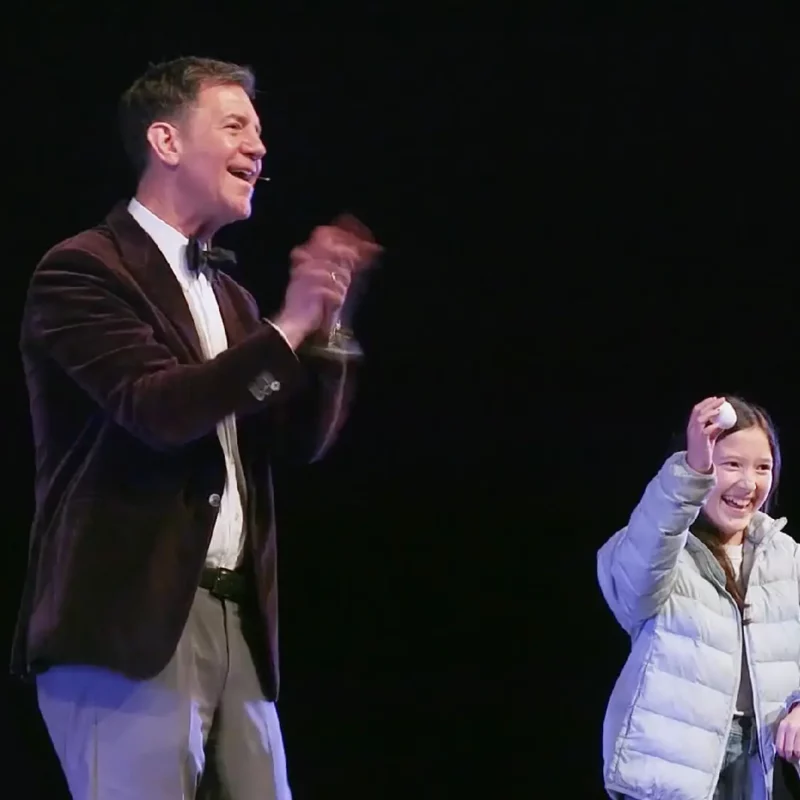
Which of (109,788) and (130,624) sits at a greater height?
(130,624)

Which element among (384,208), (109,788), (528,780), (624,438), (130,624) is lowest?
(528,780)

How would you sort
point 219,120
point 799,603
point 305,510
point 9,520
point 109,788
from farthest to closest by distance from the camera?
point 305,510, point 9,520, point 799,603, point 219,120, point 109,788

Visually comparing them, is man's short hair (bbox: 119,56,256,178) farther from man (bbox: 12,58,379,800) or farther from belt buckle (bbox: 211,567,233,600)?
belt buckle (bbox: 211,567,233,600)

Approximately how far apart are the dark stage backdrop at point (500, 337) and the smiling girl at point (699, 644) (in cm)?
80

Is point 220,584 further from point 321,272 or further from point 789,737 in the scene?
point 789,737

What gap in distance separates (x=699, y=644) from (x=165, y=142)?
115 cm

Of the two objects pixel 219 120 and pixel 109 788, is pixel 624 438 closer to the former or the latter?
pixel 219 120

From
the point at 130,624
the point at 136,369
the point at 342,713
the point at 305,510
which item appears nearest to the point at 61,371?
the point at 136,369

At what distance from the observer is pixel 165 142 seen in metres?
1.60

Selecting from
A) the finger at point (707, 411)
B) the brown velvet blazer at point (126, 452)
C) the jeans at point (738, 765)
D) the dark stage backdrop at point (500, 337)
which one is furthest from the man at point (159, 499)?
the dark stage backdrop at point (500, 337)

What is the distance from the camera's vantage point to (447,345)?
116 inches

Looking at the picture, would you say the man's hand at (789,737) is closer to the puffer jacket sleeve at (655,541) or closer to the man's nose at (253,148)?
the puffer jacket sleeve at (655,541)

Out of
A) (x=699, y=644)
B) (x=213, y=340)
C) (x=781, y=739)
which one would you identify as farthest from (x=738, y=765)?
(x=213, y=340)

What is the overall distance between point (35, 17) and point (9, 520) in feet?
3.38
